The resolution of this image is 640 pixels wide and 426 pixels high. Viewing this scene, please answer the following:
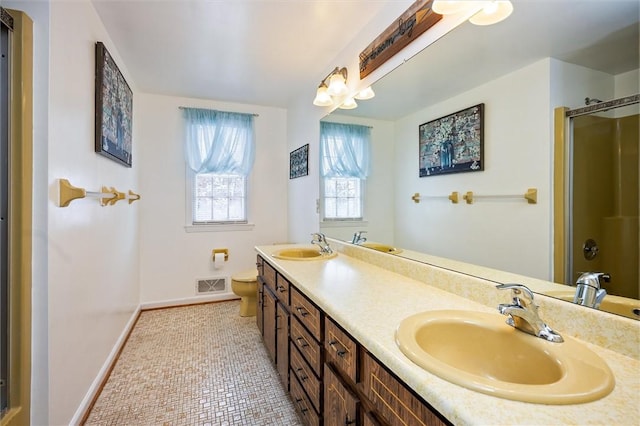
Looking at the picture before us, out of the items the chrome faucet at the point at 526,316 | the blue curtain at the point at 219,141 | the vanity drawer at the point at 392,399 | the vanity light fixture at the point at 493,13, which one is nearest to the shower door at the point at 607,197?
the chrome faucet at the point at 526,316

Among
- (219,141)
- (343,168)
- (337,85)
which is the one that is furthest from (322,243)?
(219,141)

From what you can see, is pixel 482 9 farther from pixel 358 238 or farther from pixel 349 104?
pixel 358 238

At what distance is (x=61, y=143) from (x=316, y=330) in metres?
1.45

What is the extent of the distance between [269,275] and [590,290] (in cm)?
169

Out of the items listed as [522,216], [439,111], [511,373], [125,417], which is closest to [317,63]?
[439,111]

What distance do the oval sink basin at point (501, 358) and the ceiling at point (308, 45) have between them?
0.78 meters

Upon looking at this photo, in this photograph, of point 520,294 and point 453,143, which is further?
point 453,143

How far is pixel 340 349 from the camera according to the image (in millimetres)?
1014

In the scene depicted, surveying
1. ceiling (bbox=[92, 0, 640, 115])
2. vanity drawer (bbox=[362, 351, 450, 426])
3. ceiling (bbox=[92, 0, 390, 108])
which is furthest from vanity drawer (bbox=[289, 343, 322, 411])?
ceiling (bbox=[92, 0, 390, 108])

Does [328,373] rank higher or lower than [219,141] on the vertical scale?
lower

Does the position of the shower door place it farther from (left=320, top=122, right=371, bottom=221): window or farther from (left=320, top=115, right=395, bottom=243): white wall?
(left=320, top=122, right=371, bottom=221): window

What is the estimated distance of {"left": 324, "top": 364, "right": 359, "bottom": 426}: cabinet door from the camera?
93cm

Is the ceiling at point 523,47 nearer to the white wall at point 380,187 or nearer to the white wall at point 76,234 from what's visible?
the white wall at point 380,187

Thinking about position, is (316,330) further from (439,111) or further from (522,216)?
(439,111)
